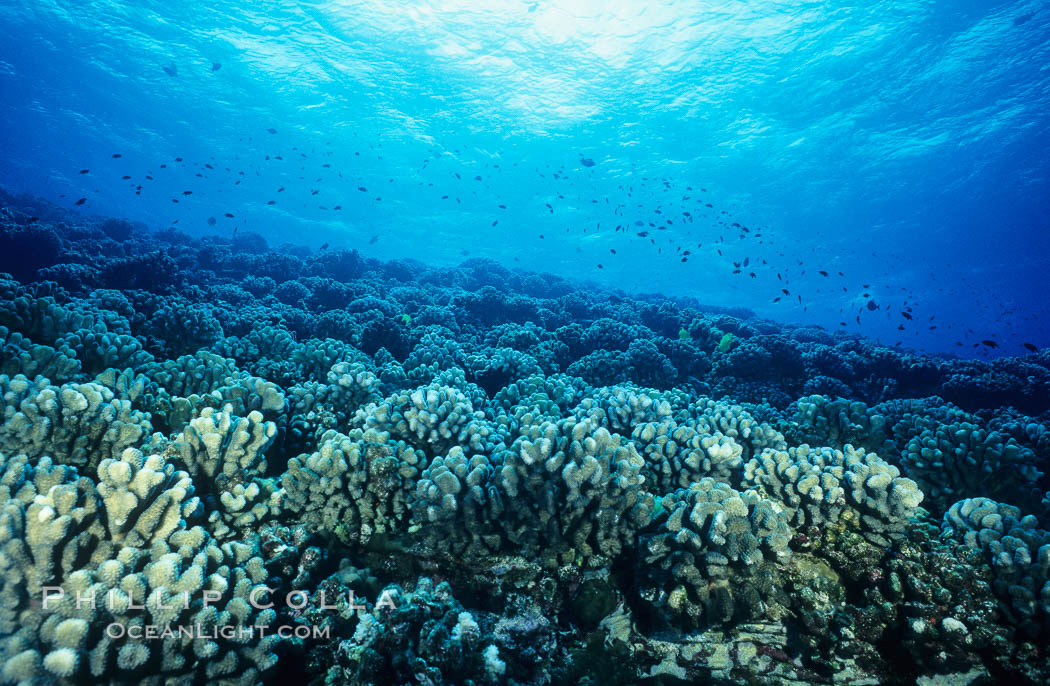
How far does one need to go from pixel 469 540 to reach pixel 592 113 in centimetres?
3491

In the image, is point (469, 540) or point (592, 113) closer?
point (469, 540)

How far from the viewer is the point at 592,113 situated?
1247 inches

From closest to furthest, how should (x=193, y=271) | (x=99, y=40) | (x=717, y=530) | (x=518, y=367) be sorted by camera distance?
(x=717, y=530) → (x=518, y=367) → (x=193, y=271) → (x=99, y=40)

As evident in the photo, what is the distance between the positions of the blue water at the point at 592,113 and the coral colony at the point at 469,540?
49.9ft

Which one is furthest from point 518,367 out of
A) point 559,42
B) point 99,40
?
point 99,40

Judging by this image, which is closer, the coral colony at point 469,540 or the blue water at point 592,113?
the coral colony at point 469,540

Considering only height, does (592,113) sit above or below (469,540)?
above

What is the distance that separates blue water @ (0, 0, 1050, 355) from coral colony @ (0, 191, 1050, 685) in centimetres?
1522

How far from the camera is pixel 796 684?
260cm

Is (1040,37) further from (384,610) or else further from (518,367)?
(384,610)

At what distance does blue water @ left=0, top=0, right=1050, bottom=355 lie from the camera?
76.5ft

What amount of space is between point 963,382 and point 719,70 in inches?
967

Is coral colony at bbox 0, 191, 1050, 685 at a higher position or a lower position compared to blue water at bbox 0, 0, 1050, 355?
lower

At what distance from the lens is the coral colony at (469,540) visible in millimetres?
2271
